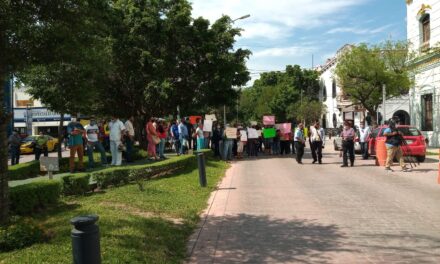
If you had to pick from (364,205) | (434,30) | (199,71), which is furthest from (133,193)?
(434,30)

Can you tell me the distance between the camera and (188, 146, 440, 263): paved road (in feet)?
19.6

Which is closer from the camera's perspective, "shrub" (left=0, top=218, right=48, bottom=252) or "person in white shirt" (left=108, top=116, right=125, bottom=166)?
"shrub" (left=0, top=218, right=48, bottom=252)

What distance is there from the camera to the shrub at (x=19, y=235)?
5.61 metres

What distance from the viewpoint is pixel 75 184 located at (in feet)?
32.2

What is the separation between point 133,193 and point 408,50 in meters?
25.3

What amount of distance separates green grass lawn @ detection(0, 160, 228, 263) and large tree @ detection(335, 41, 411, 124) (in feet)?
74.0

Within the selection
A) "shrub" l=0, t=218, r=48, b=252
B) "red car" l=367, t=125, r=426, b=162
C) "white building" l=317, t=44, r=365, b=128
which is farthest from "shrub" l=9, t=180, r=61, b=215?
"white building" l=317, t=44, r=365, b=128

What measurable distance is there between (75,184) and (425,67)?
23.6 meters

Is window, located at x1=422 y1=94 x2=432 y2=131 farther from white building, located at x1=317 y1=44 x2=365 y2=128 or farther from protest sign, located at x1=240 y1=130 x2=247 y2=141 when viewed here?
white building, located at x1=317 y1=44 x2=365 y2=128

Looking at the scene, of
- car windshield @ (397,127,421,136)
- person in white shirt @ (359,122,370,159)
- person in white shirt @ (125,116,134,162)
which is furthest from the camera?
person in white shirt @ (359,122,370,159)

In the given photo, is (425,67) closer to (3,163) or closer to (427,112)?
(427,112)

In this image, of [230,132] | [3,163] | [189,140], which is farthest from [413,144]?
[3,163]

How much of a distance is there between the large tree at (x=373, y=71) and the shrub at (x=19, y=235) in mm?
27796

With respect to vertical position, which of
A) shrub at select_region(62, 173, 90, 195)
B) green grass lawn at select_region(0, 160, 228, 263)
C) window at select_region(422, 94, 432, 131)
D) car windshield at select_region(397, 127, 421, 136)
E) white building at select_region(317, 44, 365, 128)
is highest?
white building at select_region(317, 44, 365, 128)
